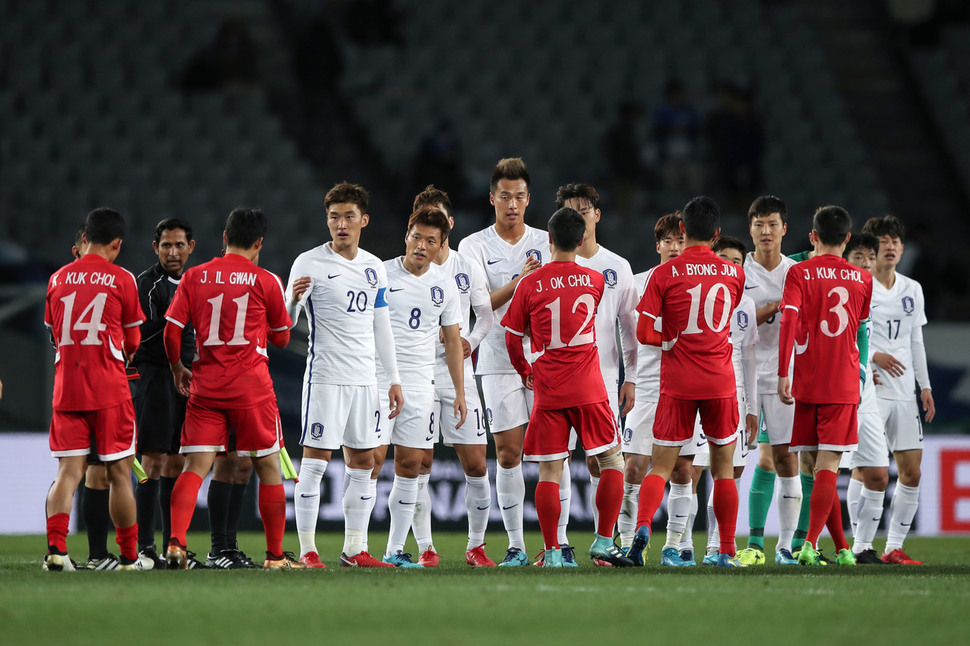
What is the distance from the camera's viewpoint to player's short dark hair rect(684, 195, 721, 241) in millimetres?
7320

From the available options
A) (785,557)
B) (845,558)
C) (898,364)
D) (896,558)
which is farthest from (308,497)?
(898,364)

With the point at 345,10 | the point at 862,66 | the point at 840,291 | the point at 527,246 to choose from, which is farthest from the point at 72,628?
the point at 862,66

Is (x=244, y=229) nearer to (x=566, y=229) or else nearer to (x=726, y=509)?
(x=566, y=229)

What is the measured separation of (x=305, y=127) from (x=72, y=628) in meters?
13.2

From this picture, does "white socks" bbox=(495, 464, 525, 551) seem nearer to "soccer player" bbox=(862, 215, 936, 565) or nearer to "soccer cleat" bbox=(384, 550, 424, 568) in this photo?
"soccer cleat" bbox=(384, 550, 424, 568)

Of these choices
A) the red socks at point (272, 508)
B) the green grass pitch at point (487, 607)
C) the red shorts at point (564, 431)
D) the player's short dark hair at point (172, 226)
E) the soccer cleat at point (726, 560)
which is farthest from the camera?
the player's short dark hair at point (172, 226)

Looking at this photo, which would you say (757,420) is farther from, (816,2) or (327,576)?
(816,2)

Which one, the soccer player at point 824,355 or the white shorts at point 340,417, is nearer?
the white shorts at point 340,417

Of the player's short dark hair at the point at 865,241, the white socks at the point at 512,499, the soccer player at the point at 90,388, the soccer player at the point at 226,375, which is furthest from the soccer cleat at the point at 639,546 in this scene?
the player's short dark hair at the point at 865,241

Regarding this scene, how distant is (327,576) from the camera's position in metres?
6.62

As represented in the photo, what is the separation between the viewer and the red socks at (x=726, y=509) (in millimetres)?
7355

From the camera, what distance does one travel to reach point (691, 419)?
24.1 ft

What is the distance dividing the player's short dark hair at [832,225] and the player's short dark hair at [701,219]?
0.83 meters

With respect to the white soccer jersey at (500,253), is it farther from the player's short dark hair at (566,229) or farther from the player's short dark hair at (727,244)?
the player's short dark hair at (727,244)
